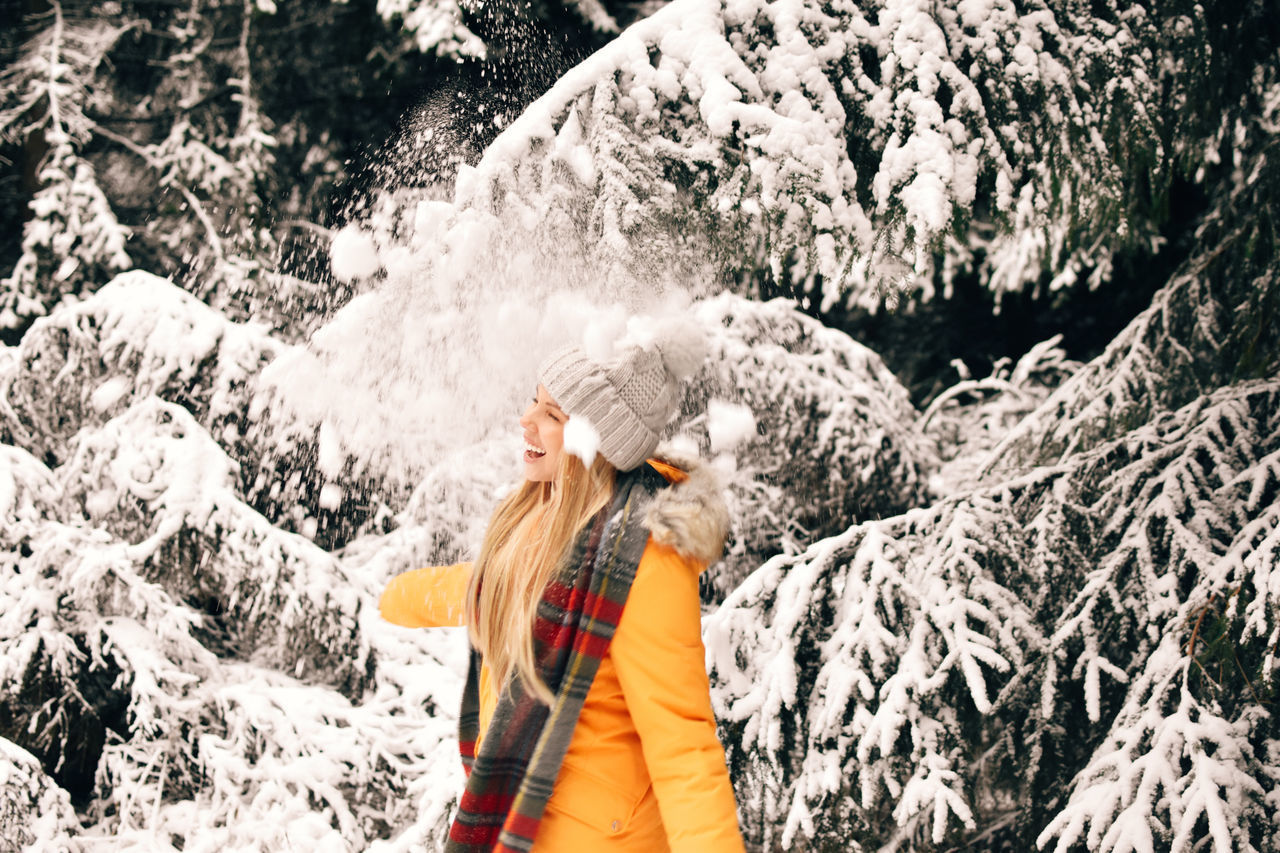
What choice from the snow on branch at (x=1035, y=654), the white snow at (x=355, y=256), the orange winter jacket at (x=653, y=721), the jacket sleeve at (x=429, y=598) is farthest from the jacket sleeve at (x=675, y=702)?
the white snow at (x=355, y=256)

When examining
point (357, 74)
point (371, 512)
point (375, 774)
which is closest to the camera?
point (375, 774)

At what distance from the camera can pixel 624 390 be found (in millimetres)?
1783

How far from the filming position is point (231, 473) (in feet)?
10.1

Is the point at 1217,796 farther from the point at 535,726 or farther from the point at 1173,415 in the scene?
the point at 535,726

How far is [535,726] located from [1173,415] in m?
2.14

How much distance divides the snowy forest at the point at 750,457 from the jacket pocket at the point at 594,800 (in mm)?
771

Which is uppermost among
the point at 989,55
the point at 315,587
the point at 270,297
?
the point at 989,55

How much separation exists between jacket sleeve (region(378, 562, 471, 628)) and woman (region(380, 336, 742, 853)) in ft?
0.58

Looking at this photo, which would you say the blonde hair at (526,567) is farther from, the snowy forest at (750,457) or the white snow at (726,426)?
the white snow at (726,426)

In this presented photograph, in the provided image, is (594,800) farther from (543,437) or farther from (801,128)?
(801,128)

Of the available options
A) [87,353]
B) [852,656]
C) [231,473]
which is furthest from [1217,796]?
[87,353]

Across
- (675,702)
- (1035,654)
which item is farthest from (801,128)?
(1035,654)

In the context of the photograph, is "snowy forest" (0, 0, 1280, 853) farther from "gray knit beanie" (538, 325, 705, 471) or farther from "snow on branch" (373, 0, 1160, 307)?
"gray knit beanie" (538, 325, 705, 471)

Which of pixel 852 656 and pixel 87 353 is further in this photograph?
pixel 87 353
